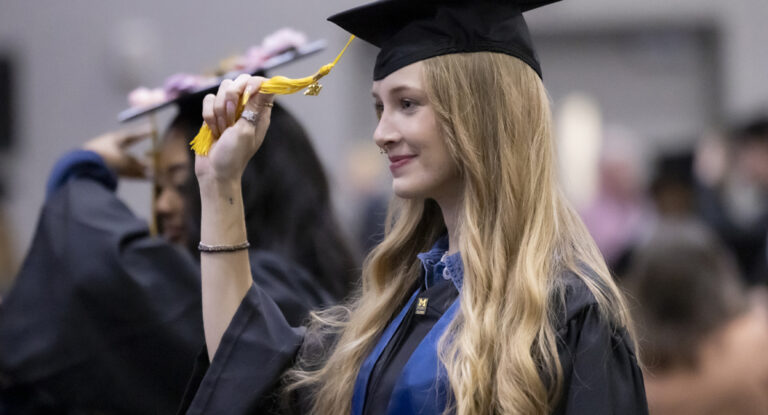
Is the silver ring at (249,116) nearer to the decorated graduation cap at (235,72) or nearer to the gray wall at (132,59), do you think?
the decorated graduation cap at (235,72)

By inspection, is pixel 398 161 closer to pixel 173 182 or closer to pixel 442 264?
pixel 442 264

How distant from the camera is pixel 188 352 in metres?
2.97

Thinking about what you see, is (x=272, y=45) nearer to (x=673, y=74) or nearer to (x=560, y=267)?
(x=560, y=267)

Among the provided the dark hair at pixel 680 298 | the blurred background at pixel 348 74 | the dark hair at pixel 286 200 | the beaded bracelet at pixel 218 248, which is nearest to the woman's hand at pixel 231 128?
the beaded bracelet at pixel 218 248

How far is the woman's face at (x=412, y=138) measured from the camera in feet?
6.90

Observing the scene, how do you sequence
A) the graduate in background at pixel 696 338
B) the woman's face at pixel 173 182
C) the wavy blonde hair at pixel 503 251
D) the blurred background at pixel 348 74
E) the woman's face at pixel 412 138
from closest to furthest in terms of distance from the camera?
the wavy blonde hair at pixel 503 251 < the woman's face at pixel 412 138 < the graduate in background at pixel 696 338 < the woman's face at pixel 173 182 < the blurred background at pixel 348 74

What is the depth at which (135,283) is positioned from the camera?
298cm

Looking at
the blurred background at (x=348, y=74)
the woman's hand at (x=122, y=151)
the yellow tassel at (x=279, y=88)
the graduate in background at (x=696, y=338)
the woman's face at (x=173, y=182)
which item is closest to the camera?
the yellow tassel at (x=279, y=88)

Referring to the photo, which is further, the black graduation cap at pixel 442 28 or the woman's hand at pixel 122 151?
the woman's hand at pixel 122 151

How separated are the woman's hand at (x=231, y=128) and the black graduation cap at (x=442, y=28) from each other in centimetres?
27

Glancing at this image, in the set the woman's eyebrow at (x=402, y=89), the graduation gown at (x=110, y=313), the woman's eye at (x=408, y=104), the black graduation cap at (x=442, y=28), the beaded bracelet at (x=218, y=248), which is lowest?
the graduation gown at (x=110, y=313)

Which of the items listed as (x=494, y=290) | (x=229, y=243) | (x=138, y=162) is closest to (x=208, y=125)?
(x=229, y=243)

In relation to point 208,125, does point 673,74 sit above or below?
below

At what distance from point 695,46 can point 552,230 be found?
844 cm
